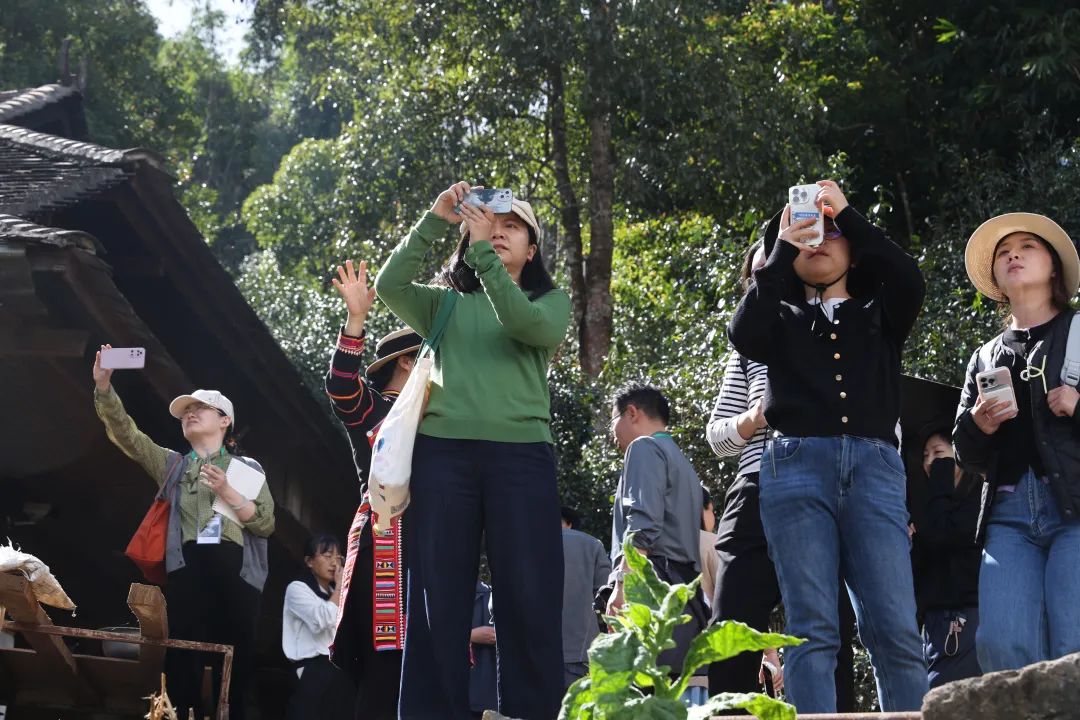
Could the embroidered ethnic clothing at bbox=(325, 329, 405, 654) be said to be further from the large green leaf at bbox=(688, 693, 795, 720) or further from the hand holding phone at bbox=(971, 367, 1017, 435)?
the large green leaf at bbox=(688, 693, 795, 720)

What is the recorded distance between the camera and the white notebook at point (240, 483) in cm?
703

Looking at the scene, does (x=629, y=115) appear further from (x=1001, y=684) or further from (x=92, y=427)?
(x=1001, y=684)

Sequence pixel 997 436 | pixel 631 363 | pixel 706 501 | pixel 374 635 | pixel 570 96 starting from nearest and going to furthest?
pixel 997 436 → pixel 374 635 → pixel 706 501 → pixel 631 363 → pixel 570 96

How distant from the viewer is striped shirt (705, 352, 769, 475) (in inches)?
206

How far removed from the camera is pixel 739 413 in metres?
5.34

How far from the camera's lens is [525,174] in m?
16.3

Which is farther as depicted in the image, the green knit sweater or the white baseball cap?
the white baseball cap

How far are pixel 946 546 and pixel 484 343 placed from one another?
101 inches

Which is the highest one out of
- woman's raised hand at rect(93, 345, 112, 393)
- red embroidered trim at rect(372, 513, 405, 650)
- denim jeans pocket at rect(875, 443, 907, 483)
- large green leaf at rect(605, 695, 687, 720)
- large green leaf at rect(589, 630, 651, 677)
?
woman's raised hand at rect(93, 345, 112, 393)

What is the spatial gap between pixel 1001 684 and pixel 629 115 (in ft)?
44.5

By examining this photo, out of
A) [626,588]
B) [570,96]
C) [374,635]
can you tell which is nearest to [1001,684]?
[626,588]

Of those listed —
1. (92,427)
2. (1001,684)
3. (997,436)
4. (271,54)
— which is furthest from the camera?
(271,54)

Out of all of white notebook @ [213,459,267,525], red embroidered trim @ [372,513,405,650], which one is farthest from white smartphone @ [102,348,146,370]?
red embroidered trim @ [372,513,405,650]

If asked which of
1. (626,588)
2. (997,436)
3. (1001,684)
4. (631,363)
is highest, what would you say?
(631,363)
